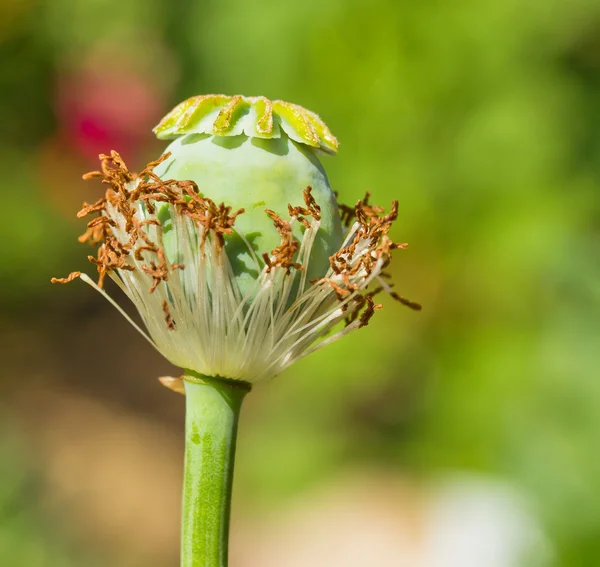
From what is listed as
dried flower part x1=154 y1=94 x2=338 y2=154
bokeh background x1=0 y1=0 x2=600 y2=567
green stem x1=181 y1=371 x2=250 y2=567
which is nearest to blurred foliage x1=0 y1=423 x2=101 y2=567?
bokeh background x1=0 y1=0 x2=600 y2=567

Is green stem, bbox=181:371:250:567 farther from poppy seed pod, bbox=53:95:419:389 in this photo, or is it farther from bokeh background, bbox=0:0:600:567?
bokeh background, bbox=0:0:600:567

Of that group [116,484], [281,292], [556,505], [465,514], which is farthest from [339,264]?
[116,484]

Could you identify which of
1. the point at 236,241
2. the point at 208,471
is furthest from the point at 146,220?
the point at 208,471

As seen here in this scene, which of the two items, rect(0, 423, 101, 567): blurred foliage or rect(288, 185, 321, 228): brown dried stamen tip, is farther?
rect(0, 423, 101, 567): blurred foliage

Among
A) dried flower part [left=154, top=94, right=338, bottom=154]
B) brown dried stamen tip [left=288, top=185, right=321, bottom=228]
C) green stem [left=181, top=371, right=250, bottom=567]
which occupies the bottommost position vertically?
green stem [left=181, top=371, right=250, bottom=567]

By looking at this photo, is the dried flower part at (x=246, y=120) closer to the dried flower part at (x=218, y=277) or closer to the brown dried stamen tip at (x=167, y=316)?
the dried flower part at (x=218, y=277)

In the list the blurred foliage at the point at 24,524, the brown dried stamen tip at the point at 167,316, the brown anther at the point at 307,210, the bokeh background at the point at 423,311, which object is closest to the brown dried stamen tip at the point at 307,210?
the brown anther at the point at 307,210

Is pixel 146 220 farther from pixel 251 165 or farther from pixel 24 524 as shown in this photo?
pixel 24 524
